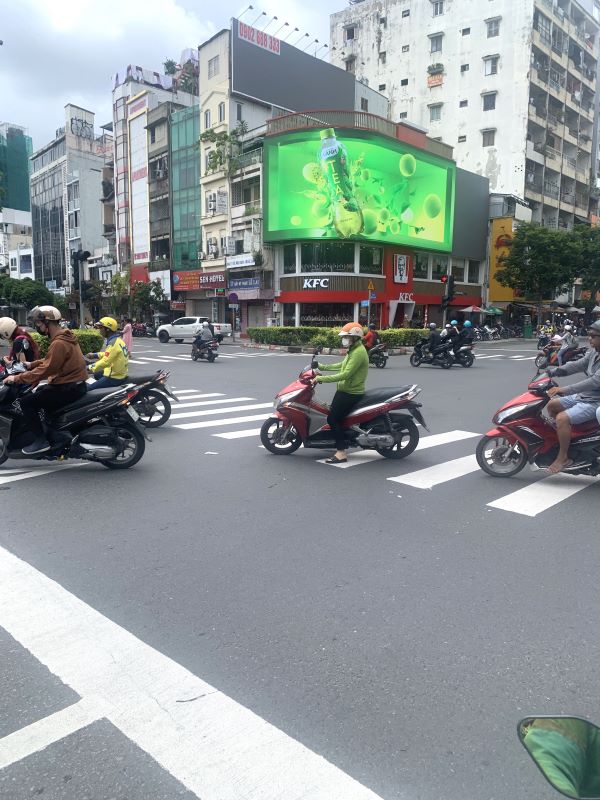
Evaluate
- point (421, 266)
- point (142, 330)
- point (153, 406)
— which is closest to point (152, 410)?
point (153, 406)

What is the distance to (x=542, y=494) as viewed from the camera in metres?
5.89

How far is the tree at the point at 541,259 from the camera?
128ft

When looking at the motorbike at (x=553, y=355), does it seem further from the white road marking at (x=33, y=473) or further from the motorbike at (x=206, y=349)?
the white road marking at (x=33, y=473)

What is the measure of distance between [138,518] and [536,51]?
5384 centimetres

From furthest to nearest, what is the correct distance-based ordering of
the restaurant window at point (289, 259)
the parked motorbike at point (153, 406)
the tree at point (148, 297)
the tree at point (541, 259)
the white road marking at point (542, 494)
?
the tree at point (148, 297)
the tree at point (541, 259)
the restaurant window at point (289, 259)
the parked motorbike at point (153, 406)
the white road marking at point (542, 494)

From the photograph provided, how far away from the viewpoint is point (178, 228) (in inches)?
1865

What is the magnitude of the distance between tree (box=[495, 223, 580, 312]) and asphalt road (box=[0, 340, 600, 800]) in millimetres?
36918

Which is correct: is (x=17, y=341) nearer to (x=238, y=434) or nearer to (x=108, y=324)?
(x=108, y=324)

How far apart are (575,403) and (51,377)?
18.0 feet

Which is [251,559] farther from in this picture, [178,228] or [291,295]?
[178,228]

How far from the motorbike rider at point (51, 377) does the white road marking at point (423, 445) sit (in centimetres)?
296

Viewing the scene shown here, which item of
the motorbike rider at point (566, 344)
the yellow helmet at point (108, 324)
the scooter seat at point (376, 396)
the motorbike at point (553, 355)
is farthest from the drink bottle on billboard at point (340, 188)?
the scooter seat at point (376, 396)

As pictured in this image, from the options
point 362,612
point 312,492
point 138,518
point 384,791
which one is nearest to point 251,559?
point 362,612

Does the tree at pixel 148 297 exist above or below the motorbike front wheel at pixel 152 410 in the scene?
above
